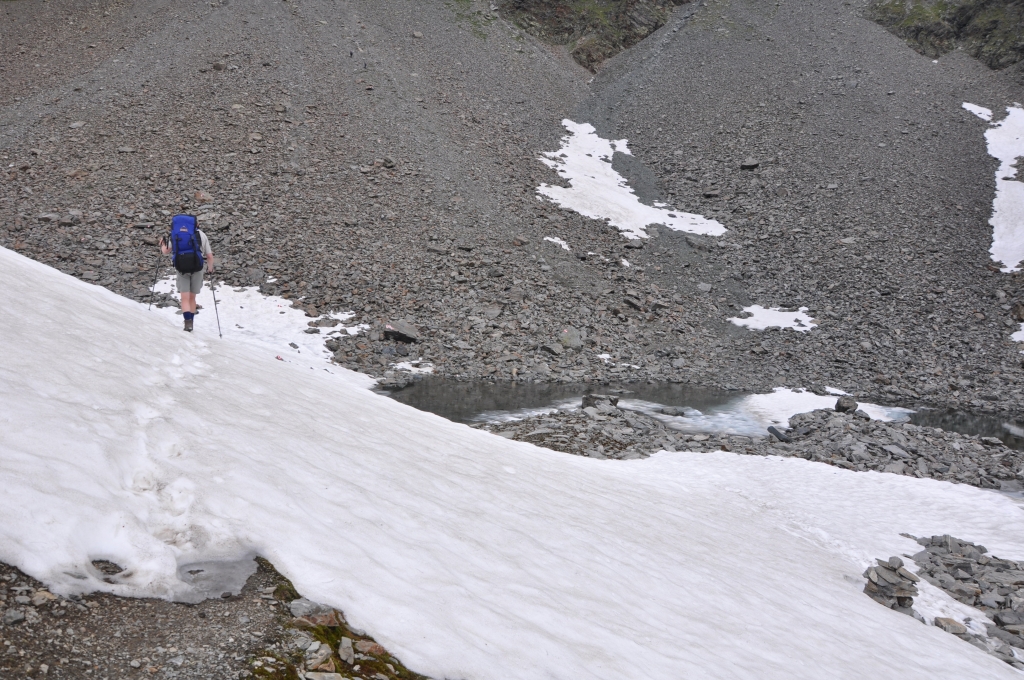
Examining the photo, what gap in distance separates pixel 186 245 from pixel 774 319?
21.6 m

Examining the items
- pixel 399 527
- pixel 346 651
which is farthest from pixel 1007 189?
pixel 346 651

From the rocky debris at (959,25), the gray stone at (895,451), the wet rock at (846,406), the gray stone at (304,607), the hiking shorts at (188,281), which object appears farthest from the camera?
the rocky debris at (959,25)

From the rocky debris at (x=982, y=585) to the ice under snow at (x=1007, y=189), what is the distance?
2374 cm

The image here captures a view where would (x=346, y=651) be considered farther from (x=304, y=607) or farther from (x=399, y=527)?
(x=399, y=527)

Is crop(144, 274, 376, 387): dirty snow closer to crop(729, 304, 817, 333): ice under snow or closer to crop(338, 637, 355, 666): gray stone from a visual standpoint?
crop(338, 637, 355, 666): gray stone

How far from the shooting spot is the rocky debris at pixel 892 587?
9227 millimetres

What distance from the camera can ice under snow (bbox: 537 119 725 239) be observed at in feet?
103

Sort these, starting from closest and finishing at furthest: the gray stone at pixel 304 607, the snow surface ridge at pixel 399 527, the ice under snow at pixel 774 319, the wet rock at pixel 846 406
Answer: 1. the gray stone at pixel 304 607
2. the snow surface ridge at pixel 399 527
3. the wet rock at pixel 846 406
4. the ice under snow at pixel 774 319

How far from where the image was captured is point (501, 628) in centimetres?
516

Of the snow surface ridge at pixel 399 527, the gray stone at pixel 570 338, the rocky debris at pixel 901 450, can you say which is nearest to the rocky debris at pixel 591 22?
the gray stone at pixel 570 338

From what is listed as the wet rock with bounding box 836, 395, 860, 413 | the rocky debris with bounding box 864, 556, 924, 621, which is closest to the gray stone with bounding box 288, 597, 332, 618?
the rocky debris with bounding box 864, 556, 924, 621

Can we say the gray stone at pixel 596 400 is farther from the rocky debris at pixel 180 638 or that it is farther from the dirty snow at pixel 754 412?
the rocky debris at pixel 180 638

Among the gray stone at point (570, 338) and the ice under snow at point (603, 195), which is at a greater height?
the ice under snow at point (603, 195)

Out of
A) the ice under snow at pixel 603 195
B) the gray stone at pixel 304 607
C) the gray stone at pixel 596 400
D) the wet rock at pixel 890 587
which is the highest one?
the ice under snow at pixel 603 195
